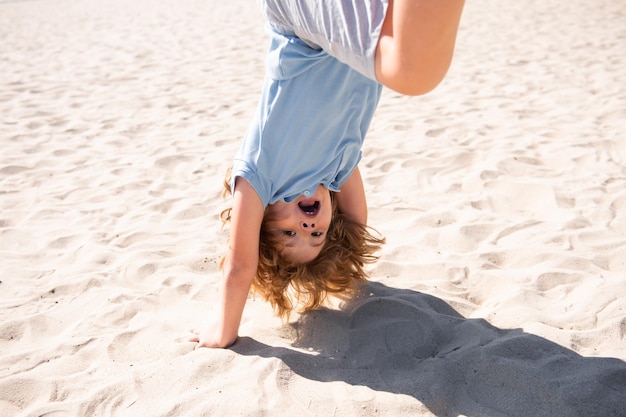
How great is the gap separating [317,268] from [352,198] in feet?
1.19

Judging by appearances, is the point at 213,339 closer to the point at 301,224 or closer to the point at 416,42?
the point at 301,224

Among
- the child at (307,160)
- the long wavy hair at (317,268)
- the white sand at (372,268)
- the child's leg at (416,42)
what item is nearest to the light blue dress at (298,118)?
the child at (307,160)

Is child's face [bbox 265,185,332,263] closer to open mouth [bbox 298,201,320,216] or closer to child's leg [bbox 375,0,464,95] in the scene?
open mouth [bbox 298,201,320,216]

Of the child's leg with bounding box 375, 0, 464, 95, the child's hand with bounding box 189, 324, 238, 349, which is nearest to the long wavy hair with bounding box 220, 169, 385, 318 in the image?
the child's hand with bounding box 189, 324, 238, 349

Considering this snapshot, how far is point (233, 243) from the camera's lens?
84.7 inches

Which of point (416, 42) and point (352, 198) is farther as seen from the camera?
point (352, 198)

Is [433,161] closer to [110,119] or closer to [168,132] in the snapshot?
[168,132]

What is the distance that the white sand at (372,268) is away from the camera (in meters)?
2.07

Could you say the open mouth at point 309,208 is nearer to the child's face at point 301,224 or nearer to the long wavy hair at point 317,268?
the child's face at point 301,224

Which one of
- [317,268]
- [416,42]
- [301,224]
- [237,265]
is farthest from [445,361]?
[416,42]

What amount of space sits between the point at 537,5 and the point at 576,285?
9.00m

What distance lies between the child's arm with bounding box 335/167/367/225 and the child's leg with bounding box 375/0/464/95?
1021mm

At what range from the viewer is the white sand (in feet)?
6.80

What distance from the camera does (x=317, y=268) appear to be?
234 cm
